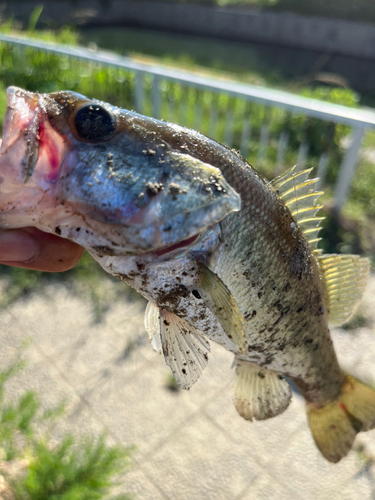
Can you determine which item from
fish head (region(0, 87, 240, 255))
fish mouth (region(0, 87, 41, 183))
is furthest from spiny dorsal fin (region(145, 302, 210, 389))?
fish mouth (region(0, 87, 41, 183))

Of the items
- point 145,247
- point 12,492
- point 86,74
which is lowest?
point 12,492

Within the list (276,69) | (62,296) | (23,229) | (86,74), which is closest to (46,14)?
(276,69)

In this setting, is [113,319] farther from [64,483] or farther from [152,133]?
[152,133]

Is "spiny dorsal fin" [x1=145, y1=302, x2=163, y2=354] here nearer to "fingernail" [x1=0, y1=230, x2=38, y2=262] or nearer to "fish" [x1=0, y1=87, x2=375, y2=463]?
"fish" [x1=0, y1=87, x2=375, y2=463]

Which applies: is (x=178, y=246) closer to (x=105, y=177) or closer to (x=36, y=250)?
(x=105, y=177)

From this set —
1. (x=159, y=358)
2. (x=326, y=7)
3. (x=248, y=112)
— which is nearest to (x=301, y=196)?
(x=159, y=358)

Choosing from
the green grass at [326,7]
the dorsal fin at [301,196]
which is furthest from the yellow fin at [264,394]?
the green grass at [326,7]

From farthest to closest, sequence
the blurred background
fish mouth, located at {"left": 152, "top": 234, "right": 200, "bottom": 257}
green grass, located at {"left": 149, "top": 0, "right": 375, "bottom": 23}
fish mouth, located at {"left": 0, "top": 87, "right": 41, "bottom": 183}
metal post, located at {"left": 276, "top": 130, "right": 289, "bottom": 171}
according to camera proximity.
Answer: green grass, located at {"left": 149, "top": 0, "right": 375, "bottom": 23} → metal post, located at {"left": 276, "top": 130, "right": 289, "bottom": 171} → the blurred background → fish mouth, located at {"left": 152, "top": 234, "right": 200, "bottom": 257} → fish mouth, located at {"left": 0, "top": 87, "right": 41, "bottom": 183}

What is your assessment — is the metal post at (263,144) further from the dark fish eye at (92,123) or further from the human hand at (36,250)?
the dark fish eye at (92,123)
